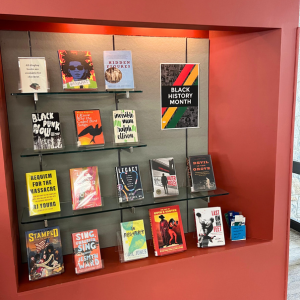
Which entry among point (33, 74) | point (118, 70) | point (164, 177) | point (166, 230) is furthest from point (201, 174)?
point (33, 74)

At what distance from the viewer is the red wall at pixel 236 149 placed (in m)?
1.81

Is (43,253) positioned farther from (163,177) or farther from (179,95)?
(179,95)

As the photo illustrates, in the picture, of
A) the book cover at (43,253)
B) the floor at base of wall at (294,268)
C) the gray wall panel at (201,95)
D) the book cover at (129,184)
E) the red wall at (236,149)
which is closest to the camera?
the red wall at (236,149)

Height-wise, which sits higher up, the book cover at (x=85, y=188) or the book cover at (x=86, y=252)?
the book cover at (x=85, y=188)

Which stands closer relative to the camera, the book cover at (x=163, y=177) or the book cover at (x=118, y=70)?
the book cover at (x=118, y=70)

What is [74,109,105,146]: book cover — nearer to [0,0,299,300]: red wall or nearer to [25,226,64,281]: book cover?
[0,0,299,300]: red wall

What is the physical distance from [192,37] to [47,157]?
155cm

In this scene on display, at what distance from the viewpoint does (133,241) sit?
2.22 meters

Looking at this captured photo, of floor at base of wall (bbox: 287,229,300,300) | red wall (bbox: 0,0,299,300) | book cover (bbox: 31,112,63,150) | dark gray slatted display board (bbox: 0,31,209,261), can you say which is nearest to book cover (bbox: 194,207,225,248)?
red wall (bbox: 0,0,299,300)

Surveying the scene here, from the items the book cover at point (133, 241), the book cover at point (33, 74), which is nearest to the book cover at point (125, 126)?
the book cover at point (33, 74)

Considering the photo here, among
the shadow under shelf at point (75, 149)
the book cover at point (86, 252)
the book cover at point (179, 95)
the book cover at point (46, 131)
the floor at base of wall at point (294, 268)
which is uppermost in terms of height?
the book cover at point (179, 95)

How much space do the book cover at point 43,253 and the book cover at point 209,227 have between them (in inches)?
43.4

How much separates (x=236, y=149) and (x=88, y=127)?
124 centimetres

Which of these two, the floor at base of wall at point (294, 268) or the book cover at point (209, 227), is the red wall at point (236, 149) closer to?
the book cover at point (209, 227)
